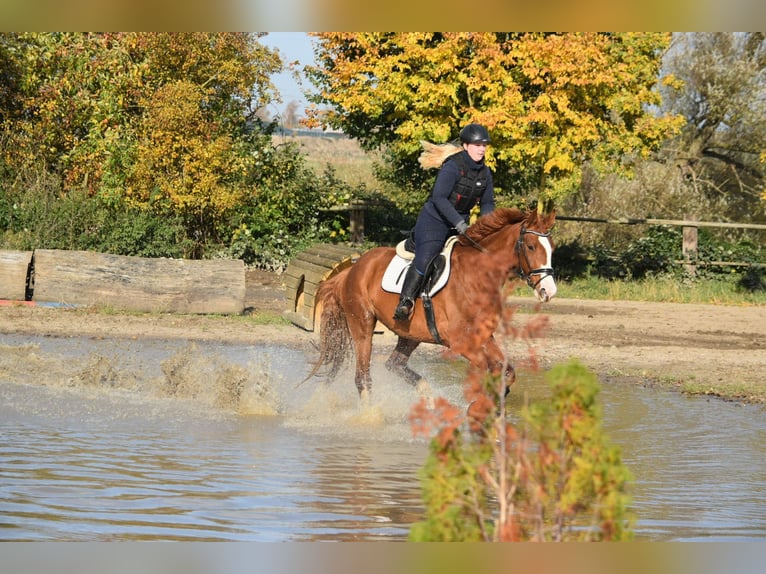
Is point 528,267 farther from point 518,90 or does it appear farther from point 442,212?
point 518,90

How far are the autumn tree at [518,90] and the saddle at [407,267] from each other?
1044cm

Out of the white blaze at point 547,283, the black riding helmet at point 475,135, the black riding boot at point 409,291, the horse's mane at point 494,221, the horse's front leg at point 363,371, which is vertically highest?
the black riding helmet at point 475,135

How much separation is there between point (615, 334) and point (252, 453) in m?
9.08

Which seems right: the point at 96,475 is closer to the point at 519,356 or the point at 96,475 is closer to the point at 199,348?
the point at 199,348

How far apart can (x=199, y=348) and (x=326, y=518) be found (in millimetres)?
7405

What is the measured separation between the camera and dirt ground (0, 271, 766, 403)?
41.7ft

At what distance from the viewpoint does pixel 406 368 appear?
33.0ft

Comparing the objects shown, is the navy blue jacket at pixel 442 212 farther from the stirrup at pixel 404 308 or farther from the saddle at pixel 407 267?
the stirrup at pixel 404 308

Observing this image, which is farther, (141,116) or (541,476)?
(141,116)

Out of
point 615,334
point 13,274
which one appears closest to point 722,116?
point 615,334

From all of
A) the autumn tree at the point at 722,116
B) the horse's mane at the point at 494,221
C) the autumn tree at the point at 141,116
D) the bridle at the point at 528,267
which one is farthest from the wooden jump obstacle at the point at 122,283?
the autumn tree at the point at 722,116

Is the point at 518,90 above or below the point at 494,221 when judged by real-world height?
above

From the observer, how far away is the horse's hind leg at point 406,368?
9834 millimetres
